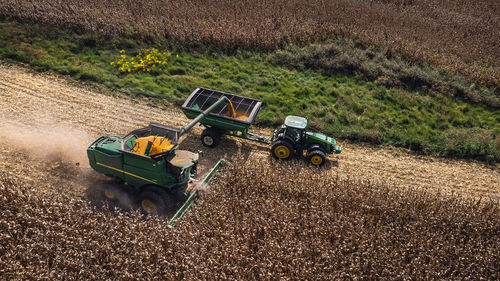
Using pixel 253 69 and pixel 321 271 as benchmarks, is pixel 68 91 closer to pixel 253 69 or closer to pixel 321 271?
pixel 253 69

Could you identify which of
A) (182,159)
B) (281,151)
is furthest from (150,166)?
(281,151)

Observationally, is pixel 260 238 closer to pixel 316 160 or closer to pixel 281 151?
pixel 281 151

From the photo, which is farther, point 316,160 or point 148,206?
point 316,160

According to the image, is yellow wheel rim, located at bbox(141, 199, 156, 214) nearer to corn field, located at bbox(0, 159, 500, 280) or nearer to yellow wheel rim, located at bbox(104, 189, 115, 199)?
corn field, located at bbox(0, 159, 500, 280)

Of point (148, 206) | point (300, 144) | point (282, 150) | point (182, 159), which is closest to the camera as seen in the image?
point (148, 206)

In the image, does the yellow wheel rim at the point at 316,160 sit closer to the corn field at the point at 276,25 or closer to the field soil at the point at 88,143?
the field soil at the point at 88,143

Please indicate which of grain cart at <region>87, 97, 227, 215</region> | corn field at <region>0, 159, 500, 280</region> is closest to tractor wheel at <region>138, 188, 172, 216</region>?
grain cart at <region>87, 97, 227, 215</region>

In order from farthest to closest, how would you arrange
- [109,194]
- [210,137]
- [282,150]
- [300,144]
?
[210,137] → [300,144] → [282,150] → [109,194]

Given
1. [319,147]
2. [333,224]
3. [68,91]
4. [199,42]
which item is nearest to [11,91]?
[68,91]
